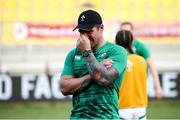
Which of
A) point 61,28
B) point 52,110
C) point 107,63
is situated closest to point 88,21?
point 107,63

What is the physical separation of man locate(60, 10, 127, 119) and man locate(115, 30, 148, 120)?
2.21 meters

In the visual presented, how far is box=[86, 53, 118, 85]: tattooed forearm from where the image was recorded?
4.62 meters

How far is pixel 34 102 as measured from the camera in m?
15.4

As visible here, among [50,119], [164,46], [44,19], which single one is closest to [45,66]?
[44,19]

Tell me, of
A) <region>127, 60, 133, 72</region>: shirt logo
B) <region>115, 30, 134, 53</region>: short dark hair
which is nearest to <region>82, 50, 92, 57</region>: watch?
<region>115, 30, 134, 53</region>: short dark hair

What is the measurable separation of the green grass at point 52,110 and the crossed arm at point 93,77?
826cm

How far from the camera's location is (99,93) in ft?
15.6

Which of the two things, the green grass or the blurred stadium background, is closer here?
the green grass

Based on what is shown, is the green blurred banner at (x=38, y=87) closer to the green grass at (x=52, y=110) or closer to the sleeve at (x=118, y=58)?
the green grass at (x=52, y=110)

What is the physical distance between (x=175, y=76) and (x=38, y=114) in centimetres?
366

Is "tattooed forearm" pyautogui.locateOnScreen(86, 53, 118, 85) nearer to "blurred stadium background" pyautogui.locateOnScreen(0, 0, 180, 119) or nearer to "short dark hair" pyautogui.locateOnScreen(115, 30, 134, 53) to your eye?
"short dark hair" pyautogui.locateOnScreen(115, 30, 134, 53)

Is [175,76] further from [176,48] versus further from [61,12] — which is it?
[61,12]

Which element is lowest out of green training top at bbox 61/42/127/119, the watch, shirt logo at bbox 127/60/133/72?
shirt logo at bbox 127/60/133/72

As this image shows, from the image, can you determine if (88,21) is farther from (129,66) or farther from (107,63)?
(129,66)
